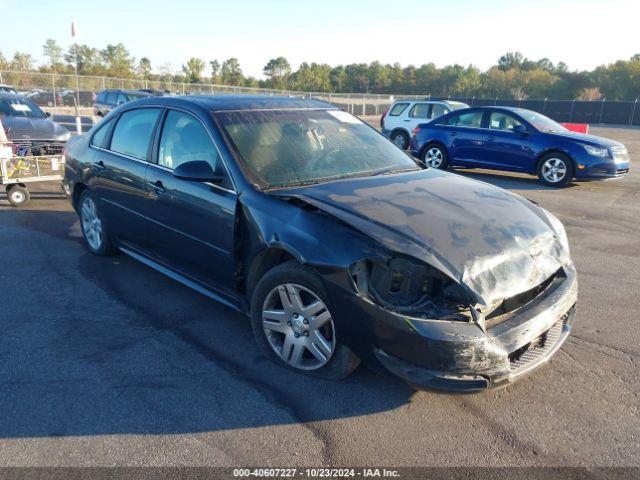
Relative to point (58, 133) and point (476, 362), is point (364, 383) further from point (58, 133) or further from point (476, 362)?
point (58, 133)

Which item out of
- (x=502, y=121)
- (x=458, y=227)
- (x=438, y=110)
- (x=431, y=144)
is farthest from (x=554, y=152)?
(x=458, y=227)

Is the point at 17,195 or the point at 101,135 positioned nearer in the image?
the point at 101,135

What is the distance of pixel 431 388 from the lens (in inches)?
105

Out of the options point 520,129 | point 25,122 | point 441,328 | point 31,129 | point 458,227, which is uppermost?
point 520,129

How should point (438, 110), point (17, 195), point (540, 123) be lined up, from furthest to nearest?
point (438, 110) → point (540, 123) → point (17, 195)

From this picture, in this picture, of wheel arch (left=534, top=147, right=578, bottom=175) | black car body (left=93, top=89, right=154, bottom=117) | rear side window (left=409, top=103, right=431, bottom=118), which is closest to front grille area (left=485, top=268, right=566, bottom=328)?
wheel arch (left=534, top=147, right=578, bottom=175)

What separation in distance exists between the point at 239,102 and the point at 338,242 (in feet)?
6.32

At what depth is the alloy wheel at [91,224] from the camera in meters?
5.45

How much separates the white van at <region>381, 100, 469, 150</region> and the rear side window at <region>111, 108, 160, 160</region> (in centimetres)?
1135

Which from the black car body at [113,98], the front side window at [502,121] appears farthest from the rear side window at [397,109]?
the black car body at [113,98]

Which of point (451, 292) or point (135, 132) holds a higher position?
point (135, 132)

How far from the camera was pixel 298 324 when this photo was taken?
319 cm

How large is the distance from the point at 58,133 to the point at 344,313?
10.9m

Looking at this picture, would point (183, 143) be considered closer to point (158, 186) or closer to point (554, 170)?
point (158, 186)
